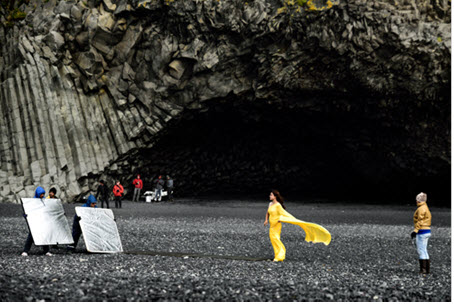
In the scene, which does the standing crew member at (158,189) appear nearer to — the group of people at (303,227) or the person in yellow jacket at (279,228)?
the group of people at (303,227)

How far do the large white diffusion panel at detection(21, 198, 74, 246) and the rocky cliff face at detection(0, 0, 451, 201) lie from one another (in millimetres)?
15613

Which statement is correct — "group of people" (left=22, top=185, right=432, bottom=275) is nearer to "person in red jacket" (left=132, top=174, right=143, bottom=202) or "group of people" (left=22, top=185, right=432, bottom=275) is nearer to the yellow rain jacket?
the yellow rain jacket

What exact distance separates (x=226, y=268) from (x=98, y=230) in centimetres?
363

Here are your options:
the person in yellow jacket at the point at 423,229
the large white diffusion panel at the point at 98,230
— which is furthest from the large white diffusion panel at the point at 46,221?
the person in yellow jacket at the point at 423,229

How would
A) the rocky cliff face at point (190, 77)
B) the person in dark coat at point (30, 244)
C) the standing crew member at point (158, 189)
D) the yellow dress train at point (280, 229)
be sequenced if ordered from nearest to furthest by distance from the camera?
the person in dark coat at point (30, 244) → the yellow dress train at point (280, 229) → the rocky cliff face at point (190, 77) → the standing crew member at point (158, 189)

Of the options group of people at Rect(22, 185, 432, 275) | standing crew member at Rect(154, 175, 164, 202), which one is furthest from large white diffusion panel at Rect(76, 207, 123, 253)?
standing crew member at Rect(154, 175, 164, 202)

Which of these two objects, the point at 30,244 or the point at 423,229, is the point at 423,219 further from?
the point at 30,244

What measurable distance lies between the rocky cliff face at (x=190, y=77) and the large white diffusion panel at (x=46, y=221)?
15.6 metres

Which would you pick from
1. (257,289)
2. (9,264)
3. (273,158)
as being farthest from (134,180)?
(257,289)

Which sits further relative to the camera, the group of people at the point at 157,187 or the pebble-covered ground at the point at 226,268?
the group of people at the point at 157,187

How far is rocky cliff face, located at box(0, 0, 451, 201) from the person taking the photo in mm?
26781

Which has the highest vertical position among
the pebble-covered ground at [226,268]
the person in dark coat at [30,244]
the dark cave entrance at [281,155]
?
the dark cave entrance at [281,155]

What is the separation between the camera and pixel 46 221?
11.0m

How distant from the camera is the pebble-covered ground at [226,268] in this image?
23.0 ft
